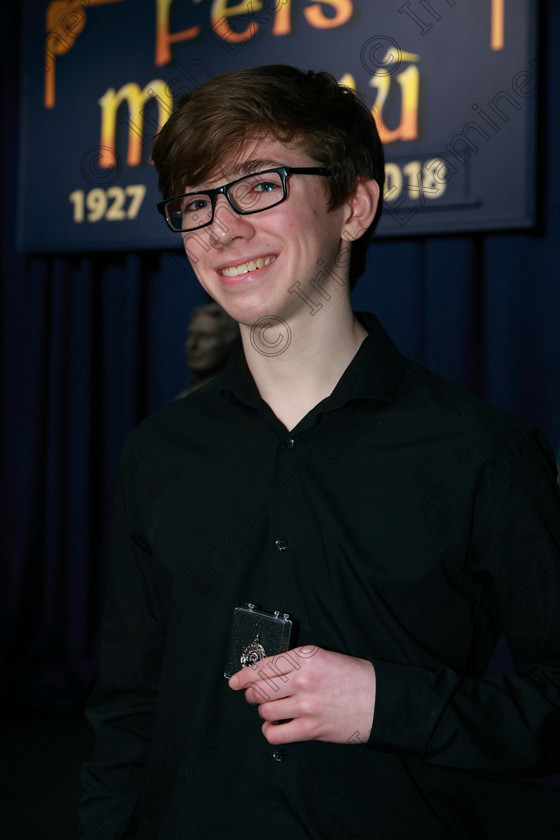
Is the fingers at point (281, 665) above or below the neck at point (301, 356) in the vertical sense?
below

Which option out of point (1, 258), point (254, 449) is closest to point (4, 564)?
point (1, 258)

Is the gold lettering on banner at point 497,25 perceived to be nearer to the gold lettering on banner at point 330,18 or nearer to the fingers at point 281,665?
the gold lettering on banner at point 330,18

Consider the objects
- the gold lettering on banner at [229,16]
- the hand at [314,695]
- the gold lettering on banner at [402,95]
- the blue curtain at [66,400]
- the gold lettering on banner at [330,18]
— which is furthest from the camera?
the blue curtain at [66,400]

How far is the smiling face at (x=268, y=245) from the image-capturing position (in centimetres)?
94

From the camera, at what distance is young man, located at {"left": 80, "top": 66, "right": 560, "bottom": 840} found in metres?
0.83

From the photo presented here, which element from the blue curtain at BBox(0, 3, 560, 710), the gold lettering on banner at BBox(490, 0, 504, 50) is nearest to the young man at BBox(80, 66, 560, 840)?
the gold lettering on banner at BBox(490, 0, 504, 50)

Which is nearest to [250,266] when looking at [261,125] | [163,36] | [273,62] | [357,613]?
[261,125]

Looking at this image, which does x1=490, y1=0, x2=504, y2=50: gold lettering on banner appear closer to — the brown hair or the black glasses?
the brown hair

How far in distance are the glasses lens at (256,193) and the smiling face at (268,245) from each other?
1cm

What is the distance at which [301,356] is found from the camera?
0.97m

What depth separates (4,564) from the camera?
3404mm

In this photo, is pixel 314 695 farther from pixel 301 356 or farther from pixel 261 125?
pixel 261 125

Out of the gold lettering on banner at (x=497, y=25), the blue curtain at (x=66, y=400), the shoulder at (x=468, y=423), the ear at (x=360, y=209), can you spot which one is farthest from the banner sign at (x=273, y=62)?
the shoulder at (x=468, y=423)

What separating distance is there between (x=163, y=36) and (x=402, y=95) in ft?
3.32
